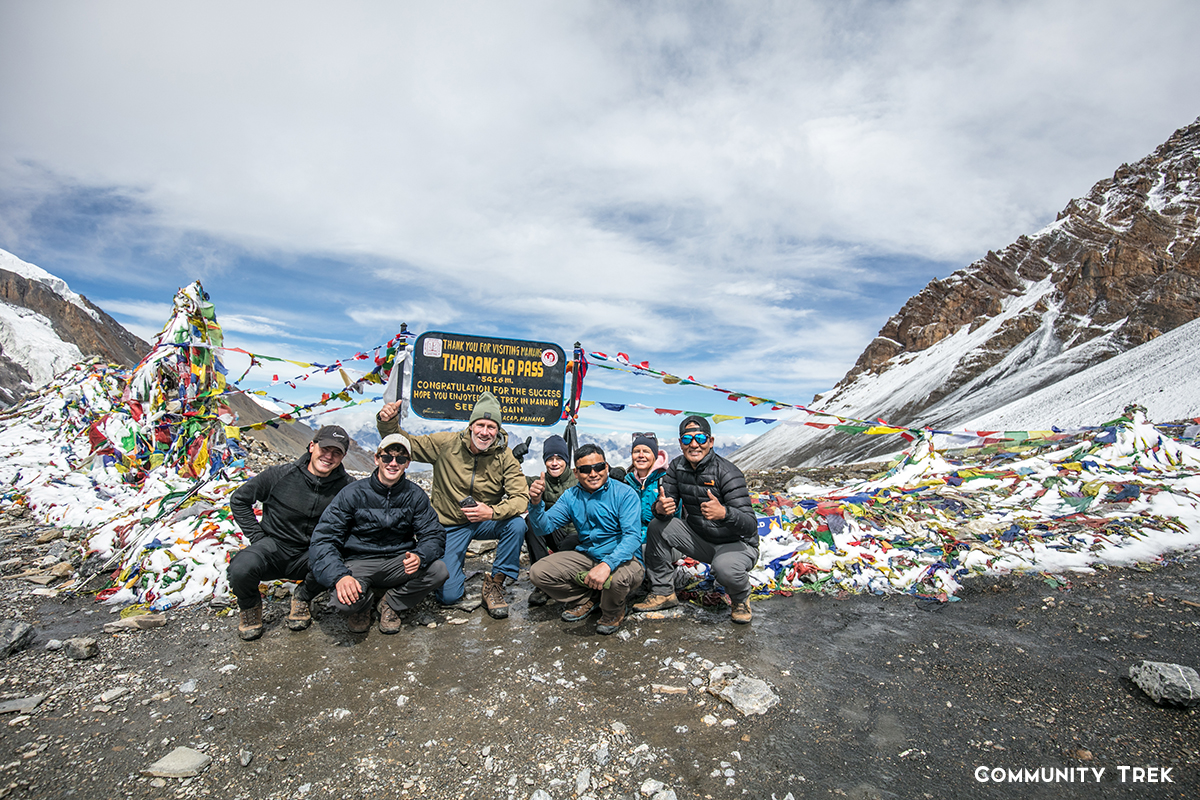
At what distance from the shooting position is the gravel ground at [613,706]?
2.98m

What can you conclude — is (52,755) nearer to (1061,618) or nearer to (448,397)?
(448,397)

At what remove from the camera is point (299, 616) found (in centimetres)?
500

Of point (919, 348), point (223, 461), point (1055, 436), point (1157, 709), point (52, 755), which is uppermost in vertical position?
point (919, 348)

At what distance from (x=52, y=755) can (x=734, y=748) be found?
373 cm

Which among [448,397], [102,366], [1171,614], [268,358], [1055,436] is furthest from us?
[102,366]

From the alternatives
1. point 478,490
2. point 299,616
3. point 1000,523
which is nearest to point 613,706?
point 478,490

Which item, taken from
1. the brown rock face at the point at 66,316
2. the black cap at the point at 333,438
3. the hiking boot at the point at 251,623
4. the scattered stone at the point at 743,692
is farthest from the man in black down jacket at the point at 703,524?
the brown rock face at the point at 66,316

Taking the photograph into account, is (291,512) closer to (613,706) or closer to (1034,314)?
(613,706)

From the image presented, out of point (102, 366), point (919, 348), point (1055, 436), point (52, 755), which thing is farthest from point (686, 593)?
point (919, 348)

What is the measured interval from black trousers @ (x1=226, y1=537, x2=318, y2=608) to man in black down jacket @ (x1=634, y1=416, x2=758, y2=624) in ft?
9.96

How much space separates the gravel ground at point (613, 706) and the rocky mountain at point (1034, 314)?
15.7 m

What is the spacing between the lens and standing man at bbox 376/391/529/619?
5.63 m

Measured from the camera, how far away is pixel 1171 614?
4875 mm

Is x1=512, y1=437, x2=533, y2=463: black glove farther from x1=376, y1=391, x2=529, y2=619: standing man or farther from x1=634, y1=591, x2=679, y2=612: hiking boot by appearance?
x1=634, y1=591, x2=679, y2=612: hiking boot
